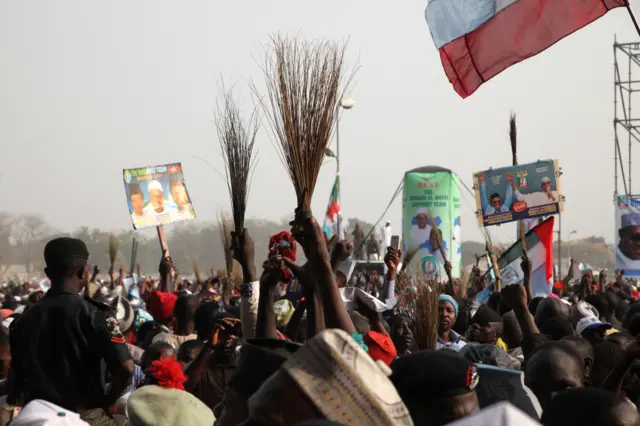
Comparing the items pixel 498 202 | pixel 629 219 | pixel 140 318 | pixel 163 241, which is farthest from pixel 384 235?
pixel 140 318

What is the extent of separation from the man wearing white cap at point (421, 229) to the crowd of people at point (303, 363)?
21.7m

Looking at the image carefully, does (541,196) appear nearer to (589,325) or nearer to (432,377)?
(589,325)

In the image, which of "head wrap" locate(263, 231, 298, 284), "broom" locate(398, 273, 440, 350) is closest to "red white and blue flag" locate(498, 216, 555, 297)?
"broom" locate(398, 273, 440, 350)

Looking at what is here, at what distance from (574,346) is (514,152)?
403 inches

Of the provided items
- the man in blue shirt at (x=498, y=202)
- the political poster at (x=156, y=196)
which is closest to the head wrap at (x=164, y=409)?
the political poster at (x=156, y=196)

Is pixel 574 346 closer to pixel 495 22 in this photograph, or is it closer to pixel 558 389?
pixel 558 389

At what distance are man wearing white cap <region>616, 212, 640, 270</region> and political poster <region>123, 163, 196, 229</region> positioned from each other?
9400 millimetres

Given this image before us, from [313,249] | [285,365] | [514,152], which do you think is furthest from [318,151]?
[514,152]

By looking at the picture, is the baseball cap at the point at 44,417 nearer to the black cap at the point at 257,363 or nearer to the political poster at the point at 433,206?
the black cap at the point at 257,363

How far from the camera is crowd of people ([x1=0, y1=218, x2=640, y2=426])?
2178mm

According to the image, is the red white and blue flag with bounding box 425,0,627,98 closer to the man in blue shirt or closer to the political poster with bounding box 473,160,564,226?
the political poster with bounding box 473,160,564,226

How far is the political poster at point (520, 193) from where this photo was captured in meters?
15.8

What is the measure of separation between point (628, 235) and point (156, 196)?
1029 centimetres

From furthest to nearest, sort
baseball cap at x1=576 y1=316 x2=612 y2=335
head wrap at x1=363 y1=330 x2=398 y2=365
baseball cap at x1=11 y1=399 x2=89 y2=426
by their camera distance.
→ baseball cap at x1=576 y1=316 x2=612 y2=335 → head wrap at x1=363 y1=330 x2=398 y2=365 → baseball cap at x1=11 y1=399 x2=89 y2=426
